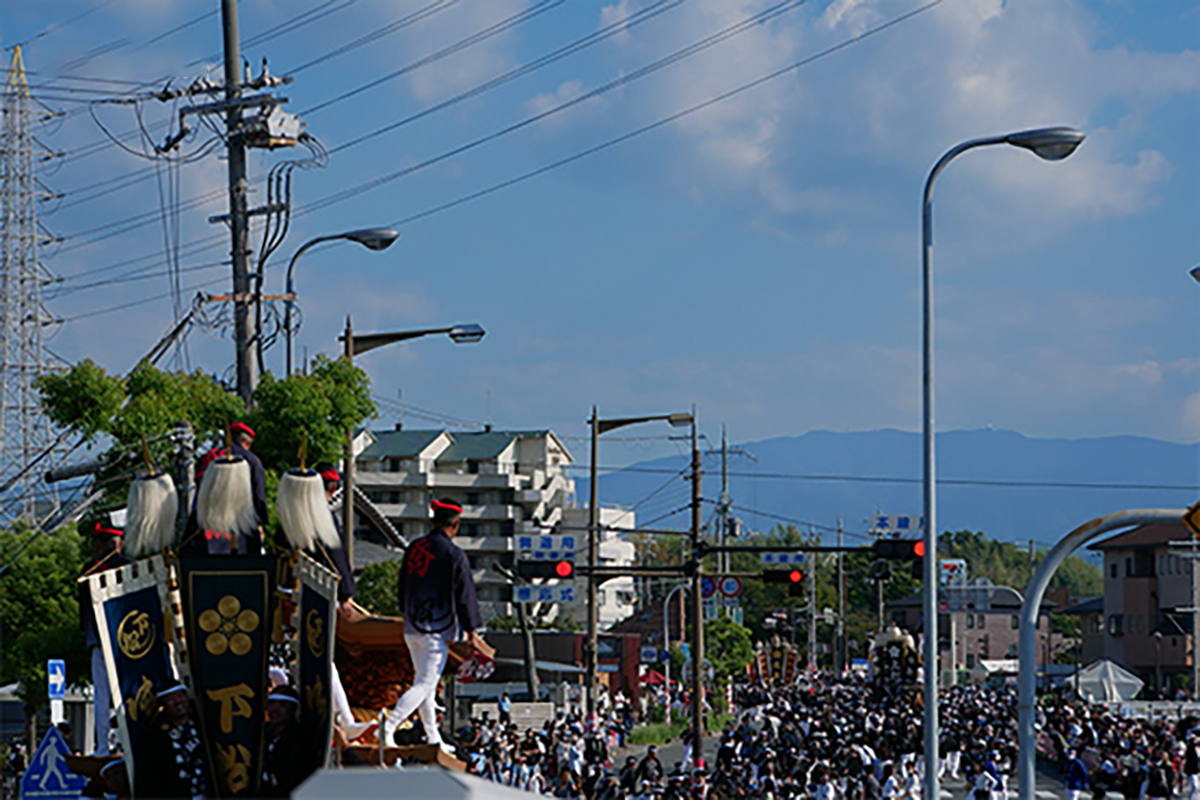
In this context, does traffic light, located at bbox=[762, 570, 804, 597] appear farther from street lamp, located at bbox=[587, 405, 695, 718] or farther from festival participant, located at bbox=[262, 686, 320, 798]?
festival participant, located at bbox=[262, 686, 320, 798]

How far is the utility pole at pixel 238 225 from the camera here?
2341 centimetres

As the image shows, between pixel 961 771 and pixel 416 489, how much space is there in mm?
51031

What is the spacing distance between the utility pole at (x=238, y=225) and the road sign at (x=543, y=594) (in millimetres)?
11731

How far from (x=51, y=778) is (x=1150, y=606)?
71.2 m

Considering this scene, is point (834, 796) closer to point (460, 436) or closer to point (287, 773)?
point (287, 773)

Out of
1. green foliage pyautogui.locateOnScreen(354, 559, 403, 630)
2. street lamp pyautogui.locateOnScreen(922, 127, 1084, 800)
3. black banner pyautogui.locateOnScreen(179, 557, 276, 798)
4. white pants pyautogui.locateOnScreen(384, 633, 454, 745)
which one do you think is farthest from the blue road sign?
green foliage pyautogui.locateOnScreen(354, 559, 403, 630)

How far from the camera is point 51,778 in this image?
11711 millimetres

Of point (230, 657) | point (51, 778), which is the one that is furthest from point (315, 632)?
point (51, 778)

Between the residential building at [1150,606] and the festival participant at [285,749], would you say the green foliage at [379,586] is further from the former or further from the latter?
the residential building at [1150,606]

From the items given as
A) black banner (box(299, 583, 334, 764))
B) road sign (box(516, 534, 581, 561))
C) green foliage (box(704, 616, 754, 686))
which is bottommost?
green foliage (box(704, 616, 754, 686))

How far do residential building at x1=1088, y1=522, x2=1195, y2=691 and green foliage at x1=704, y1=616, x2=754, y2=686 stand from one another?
1940cm

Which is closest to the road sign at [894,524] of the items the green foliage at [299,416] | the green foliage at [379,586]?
the green foliage at [379,586]

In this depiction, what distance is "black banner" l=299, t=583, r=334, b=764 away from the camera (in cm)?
916

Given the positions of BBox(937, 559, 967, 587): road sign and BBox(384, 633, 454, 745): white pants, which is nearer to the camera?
BBox(384, 633, 454, 745): white pants
